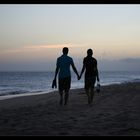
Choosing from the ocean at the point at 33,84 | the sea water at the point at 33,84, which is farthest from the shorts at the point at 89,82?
the sea water at the point at 33,84

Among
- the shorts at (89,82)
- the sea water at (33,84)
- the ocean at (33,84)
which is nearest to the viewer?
the shorts at (89,82)

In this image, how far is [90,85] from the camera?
1166cm

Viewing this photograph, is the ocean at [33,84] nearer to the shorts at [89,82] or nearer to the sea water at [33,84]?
the sea water at [33,84]

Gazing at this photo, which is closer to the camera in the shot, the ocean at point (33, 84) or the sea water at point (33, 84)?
the ocean at point (33, 84)

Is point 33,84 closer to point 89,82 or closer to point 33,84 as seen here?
point 33,84

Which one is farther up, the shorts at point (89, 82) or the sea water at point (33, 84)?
the shorts at point (89, 82)

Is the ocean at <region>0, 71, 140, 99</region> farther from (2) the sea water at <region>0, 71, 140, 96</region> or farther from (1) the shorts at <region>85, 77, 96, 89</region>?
(1) the shorts at <region>85, 77, 96, 89</region>

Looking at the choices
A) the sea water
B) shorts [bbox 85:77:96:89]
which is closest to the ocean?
the sea water

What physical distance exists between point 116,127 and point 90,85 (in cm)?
474

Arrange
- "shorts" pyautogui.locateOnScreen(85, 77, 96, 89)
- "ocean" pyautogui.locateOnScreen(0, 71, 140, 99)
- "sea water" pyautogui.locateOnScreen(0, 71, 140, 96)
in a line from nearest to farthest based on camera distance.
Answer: "shorts" pyautogui.locateOnScreen(85, 77, 96, 89) → "ocean" pyautogui.locateOnScreen(0, 71, 140, 99) → "sea water" pyautogui.locateOnScreen(0, 71, 140, 96)
